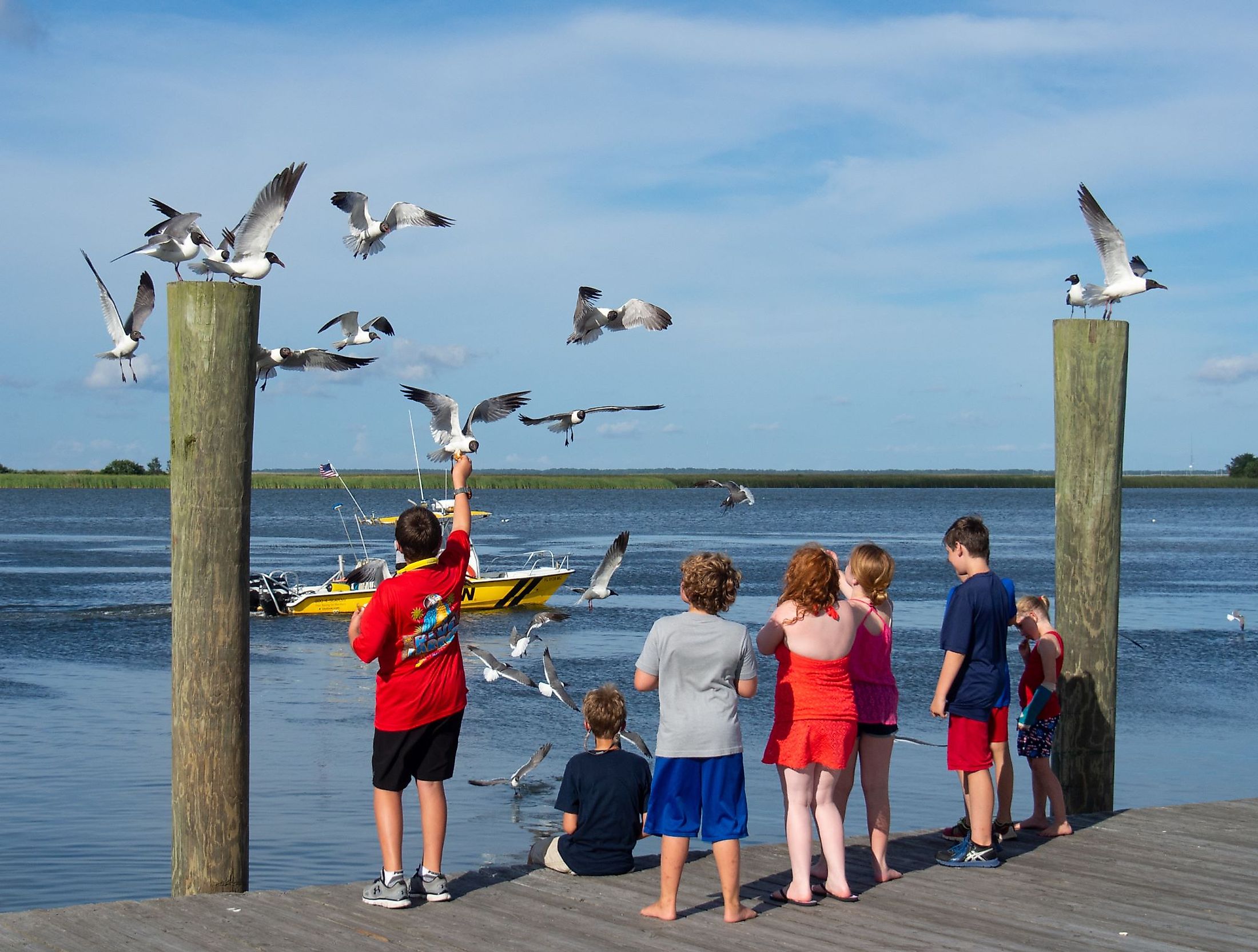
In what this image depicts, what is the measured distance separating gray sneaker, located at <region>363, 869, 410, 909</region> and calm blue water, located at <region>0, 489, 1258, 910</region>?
4423 mm

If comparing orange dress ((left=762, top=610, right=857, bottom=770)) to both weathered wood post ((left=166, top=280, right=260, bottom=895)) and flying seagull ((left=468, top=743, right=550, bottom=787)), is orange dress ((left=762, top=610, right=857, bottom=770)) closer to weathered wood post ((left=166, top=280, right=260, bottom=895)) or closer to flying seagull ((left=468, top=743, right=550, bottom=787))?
weathered wood post ((left=166, top=280, right=260, bottom=895))

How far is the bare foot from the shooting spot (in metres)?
5.76

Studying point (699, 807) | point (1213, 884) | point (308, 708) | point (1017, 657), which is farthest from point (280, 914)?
point (1017, 657)

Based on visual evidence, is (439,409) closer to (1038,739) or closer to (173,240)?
(173,240)

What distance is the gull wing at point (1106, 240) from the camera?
34.7 ft

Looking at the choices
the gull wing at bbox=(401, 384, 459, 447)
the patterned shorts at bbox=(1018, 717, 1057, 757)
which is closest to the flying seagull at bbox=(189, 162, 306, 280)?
the gull wing at bbox=(401, 384, 459, 447)

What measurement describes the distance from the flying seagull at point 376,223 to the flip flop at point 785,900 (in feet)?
28.1

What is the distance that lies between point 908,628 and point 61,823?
2163cm

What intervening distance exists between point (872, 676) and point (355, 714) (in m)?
14.4

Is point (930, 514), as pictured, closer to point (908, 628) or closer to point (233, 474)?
point (908, 628)

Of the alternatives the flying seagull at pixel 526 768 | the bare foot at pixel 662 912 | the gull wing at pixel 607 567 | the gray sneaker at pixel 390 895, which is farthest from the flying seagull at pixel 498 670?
the bare foot at pixel 662 912

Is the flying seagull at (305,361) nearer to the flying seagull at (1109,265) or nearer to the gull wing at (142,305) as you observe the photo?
the gull wing at (142,305)

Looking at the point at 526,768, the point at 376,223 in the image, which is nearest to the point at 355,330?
the point at 376,223

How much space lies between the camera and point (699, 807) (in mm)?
5781
